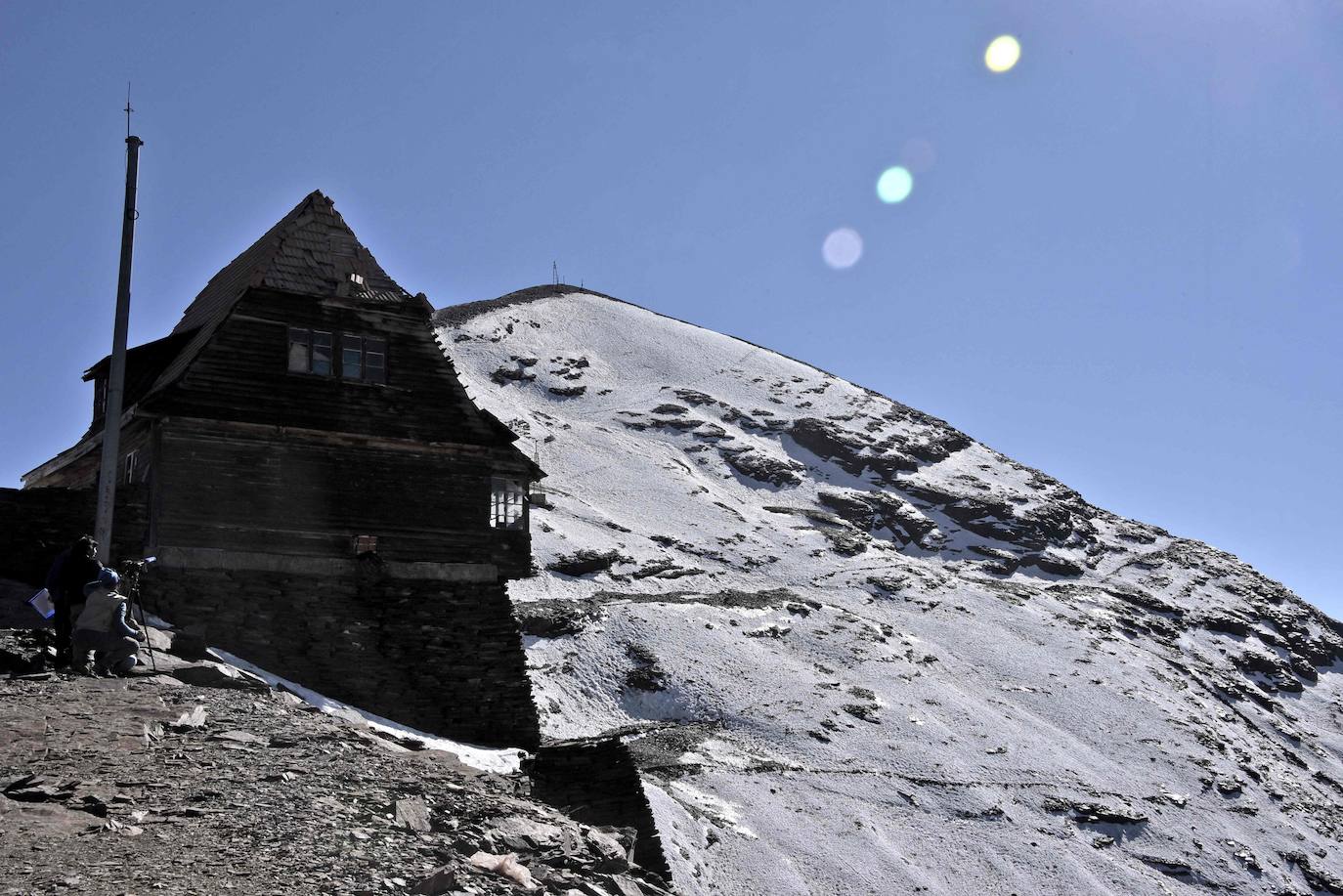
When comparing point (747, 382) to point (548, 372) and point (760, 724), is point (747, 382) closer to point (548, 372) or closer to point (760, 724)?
point (548, 372)

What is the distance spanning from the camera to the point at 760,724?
49969 mm

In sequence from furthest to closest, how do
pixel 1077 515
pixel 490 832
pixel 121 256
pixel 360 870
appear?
pixel 1077 515
pixel 121 256
pixel 490 832
pixel 360 870

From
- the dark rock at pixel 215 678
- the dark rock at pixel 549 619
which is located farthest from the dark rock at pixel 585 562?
the dark rock at pixel 215 678

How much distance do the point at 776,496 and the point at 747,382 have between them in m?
25.2

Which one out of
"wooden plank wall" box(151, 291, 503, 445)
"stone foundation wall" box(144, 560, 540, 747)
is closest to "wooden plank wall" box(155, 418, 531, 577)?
"wooden plank wall" box(151, 291, 503, 445)

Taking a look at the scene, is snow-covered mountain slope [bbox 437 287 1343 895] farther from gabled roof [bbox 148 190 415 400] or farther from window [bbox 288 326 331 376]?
gabled roof [bbox 148 190 415 400]

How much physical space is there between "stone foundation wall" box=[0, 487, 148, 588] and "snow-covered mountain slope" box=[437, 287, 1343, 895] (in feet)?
47.0

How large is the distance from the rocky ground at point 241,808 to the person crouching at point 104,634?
36 cm

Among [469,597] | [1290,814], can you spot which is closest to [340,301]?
[469,597]

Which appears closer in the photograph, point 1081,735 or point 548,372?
point 1081,735

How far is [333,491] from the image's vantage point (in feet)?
79.1

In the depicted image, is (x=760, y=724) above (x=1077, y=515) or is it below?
below

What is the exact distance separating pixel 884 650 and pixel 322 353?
4239cm

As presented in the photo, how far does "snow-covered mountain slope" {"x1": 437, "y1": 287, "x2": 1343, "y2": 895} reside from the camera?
43.0 metres
